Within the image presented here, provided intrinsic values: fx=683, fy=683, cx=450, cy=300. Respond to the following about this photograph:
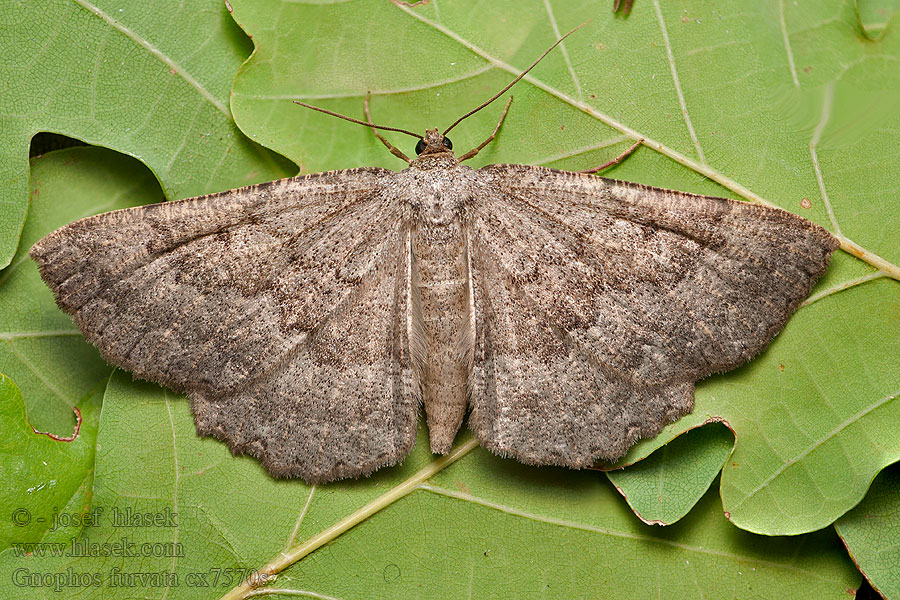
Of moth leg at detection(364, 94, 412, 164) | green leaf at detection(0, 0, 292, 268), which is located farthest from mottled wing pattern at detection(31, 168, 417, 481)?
green leaf at detection(0, 0, 292, 268)

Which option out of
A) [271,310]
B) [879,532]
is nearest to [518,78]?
[271,310]

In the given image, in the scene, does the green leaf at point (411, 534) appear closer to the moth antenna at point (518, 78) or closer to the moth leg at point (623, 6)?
the moth antenna at point (518, 78)

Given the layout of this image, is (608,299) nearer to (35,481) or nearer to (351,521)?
(351,521)

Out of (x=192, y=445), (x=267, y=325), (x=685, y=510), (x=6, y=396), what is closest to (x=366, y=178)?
(x=267, y=325)

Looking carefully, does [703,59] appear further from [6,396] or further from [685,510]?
[6,396]

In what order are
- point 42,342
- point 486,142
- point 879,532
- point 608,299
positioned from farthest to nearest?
point 42,342
point 486,142
point 879,532
point 608,299

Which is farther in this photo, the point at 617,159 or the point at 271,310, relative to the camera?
the point at 617,159
